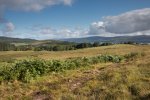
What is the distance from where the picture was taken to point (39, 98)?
42.8 ft

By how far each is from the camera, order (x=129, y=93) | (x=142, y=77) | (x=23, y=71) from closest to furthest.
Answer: (x=129, y=93) → (x=142, y=77) → (x=23, y=71)

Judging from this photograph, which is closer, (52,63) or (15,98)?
(15,98)

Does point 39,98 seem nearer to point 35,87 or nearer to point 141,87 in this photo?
point 35,87

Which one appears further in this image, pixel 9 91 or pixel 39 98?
pixel 9 91

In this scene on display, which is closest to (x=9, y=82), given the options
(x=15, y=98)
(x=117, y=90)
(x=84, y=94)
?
(x=15, y=98)

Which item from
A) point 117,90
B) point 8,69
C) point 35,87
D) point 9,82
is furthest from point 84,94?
point 8,69

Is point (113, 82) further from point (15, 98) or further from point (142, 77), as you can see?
point (15, 98)

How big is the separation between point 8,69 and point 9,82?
2.15m

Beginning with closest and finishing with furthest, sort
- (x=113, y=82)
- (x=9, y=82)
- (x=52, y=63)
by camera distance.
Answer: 1. (x=113, y=82)
2. (x=9, y=82)
3. (x=52, y=63)

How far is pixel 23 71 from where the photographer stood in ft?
65.8

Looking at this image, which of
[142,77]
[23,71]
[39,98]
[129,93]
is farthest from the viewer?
[23,71]

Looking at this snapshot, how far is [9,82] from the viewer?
18.3 metres

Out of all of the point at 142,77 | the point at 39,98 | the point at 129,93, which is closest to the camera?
the point at 129,93

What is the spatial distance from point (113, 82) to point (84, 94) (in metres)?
2.79
